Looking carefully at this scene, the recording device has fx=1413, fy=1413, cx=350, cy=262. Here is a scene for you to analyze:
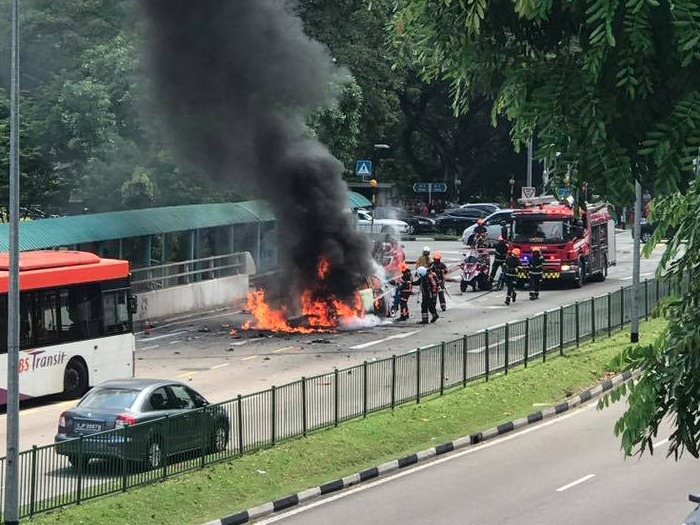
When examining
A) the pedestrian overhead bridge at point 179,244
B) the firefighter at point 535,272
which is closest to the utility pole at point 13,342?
the pedestrian overhead bridge at point 179,244

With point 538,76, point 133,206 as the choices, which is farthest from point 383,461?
point 133,206

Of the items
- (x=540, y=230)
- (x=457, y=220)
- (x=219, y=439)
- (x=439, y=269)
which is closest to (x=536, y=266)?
(x=540, y=230)

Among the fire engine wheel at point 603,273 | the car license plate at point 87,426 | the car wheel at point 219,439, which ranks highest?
the fire engine wheel at point 603,273

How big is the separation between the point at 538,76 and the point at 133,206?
35367mm

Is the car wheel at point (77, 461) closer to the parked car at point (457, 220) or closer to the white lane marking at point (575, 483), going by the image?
the white lane marking at point (575, 483)

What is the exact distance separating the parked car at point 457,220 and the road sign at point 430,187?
7.93 metres

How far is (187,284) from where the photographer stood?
40375mm

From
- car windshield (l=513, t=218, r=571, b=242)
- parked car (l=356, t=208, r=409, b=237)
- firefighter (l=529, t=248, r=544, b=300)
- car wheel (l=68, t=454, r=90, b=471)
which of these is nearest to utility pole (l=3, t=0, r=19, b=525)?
car wheel (l=68, t=454, r=90, b=471)

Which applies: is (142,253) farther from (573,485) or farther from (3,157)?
(573,485)

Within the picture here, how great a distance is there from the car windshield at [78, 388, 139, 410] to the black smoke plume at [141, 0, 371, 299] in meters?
15.6

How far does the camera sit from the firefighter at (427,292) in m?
36.2

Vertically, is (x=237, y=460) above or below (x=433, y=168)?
below

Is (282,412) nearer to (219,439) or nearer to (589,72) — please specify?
(219,439)

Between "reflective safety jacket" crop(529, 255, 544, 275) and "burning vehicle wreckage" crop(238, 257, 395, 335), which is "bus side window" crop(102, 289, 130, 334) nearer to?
"burning vehicle wreckage" crop(238, 257, 395, 335)
